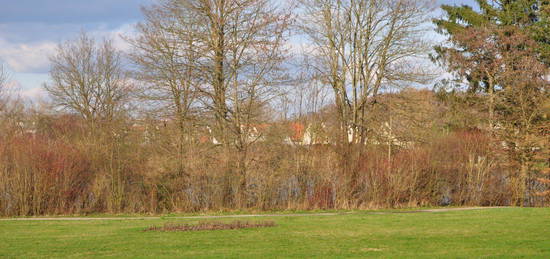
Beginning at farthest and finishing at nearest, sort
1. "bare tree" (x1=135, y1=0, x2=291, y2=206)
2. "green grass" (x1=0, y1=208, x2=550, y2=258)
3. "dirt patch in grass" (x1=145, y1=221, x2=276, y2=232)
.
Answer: "bare tree" (x1=135, y1=0, x2=291, y2=206) → "dirt patch in grass" (x1=145, y1=221, x2=276, y2=232) → "green grass" (x1=0, y1=208, x2=550, y2=258)

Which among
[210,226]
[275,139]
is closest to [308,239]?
[210,226]

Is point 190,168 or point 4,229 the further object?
point 190,168

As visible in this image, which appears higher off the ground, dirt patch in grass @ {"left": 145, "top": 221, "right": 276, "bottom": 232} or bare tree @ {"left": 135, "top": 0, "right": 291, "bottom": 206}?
bare tree @ {"left": 135, "top": 0, "right": 291, "bottom": 206}

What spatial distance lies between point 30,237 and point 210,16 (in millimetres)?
13050

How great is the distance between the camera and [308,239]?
13055 mm

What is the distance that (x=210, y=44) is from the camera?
24.6 m

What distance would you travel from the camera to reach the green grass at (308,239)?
1107 cm

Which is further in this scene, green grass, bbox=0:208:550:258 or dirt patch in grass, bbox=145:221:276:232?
dirt patch in grass, bbox=145:221:276:232

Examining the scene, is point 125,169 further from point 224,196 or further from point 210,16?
point 210,16

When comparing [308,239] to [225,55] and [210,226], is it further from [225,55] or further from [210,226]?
[225,55]

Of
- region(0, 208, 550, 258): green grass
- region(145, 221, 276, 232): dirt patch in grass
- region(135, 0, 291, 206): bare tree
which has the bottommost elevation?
region(0, 208, 550, 258): green grass

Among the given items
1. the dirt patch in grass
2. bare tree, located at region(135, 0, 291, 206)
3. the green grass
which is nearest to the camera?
the green grass

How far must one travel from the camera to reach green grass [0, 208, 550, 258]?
36.3ft

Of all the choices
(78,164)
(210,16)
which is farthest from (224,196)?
(210,16)
